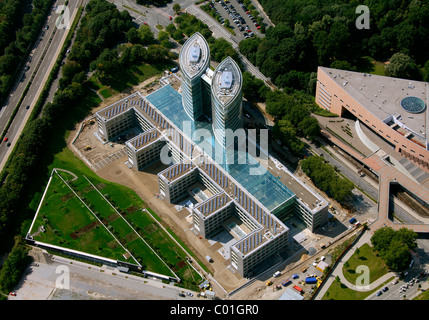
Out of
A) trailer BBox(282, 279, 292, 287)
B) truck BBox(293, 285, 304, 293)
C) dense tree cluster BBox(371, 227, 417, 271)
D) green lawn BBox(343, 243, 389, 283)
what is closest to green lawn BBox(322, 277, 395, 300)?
green lawn BBox(343, 243, 389, 283)

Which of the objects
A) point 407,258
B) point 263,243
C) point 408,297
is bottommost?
point 408,297

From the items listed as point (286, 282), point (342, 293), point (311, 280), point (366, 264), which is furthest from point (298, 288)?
point (366, 264)

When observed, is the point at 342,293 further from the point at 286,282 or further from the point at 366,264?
the point at 286,282

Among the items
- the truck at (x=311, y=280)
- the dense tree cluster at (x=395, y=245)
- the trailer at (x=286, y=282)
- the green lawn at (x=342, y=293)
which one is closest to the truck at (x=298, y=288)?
the trailer at (x=286, y=282)

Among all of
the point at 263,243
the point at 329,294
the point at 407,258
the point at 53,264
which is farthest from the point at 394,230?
the point at 53,264

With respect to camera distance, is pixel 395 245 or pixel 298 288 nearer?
pixel 298 288

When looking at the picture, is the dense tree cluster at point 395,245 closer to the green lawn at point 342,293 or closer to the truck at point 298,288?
the green lawn at point 342,293

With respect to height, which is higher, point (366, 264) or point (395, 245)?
point (395, 245)
